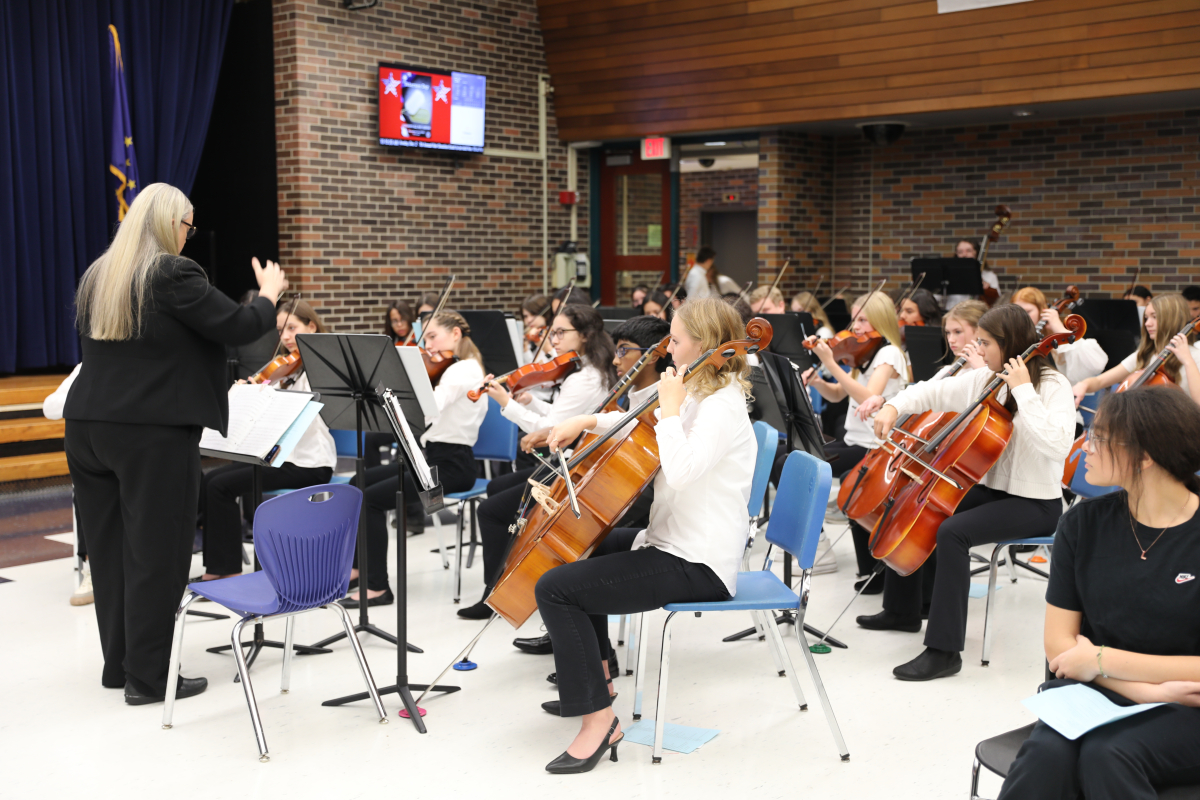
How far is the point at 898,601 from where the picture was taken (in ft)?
13.2

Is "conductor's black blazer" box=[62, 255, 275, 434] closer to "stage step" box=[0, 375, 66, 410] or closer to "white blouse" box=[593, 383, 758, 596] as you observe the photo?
"white blouse" box=[593, 383, 758, 596]

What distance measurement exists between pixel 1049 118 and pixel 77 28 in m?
7.63

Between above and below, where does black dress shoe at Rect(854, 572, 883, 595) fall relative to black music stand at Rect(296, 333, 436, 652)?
below

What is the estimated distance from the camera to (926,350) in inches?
201

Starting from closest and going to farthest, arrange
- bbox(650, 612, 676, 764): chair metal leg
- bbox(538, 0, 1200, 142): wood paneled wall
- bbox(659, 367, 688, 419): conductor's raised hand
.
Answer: bbox(659, 367, 688, 419): conductor's raised hand, bbox(650, 612, 676, 764): chair metal leg, bbox(538, 0, 1200, 142): wood paneled wall

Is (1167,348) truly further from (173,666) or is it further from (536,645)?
(173,666)

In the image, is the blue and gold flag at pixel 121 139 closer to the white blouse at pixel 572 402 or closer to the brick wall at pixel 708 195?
the white blouse at pixel 572 402

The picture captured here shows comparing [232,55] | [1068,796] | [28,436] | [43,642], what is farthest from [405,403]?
[232,55]

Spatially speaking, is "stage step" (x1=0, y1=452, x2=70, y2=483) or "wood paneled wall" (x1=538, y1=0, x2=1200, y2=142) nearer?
"stage step" (x1=0, y1=452, x2=70, y2=483)

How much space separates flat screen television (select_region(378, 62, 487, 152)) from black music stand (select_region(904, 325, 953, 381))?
5.04m

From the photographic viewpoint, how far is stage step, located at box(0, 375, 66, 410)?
7039mm

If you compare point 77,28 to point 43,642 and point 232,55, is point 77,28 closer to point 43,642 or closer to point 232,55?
point 232,55

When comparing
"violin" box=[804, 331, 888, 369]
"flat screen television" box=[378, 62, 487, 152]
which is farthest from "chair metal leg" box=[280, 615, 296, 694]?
"flat screen television" box=[378, 62, 487, 152]

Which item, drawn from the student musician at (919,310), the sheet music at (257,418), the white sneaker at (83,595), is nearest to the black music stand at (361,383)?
the sheet music at (257,418)
